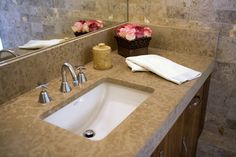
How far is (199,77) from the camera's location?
1.14 metres

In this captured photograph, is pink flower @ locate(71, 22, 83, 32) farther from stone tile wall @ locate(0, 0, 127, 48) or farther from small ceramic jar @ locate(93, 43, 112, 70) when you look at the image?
small ceramic jar @ locate(93, 43, 112, 70)

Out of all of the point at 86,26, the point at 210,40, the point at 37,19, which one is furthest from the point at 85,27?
the point at 210,40

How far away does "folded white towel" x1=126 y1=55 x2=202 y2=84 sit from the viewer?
3.62 ft

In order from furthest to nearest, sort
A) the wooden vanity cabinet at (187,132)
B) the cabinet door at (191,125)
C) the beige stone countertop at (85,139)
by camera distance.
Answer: the cabinet door at (191,125), the wooden vanity cabinet at (187,132), the beige stone countertop at (85,139)

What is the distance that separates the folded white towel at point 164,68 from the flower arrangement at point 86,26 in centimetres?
30

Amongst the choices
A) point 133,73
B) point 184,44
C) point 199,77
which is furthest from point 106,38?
point 199,77

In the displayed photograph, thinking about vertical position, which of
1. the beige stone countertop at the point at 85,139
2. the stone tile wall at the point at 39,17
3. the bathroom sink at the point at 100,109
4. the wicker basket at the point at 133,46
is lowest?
the bathroom sink at the point at 100,109

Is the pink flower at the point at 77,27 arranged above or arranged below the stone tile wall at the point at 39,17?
below

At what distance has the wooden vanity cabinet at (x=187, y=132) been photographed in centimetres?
98

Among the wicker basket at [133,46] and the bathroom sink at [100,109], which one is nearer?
the bathroom sink at [100,109]

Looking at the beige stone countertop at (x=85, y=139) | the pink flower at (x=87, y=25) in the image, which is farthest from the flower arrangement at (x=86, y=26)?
the beige stone countertop at (x=85, y=139)

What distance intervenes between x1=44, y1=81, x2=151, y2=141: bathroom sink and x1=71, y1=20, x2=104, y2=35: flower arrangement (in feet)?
1.10

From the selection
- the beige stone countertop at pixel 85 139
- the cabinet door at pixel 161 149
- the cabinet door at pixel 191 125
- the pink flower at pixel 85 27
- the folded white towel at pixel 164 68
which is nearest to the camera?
the beige stone countertop at pixel 85 139

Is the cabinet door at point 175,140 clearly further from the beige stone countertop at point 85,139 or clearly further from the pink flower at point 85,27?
the pink flower at point 85,27
